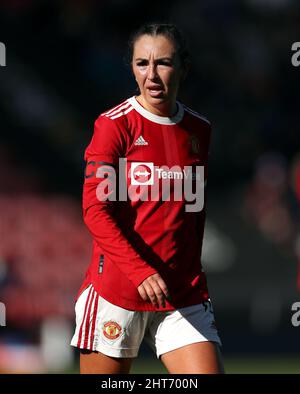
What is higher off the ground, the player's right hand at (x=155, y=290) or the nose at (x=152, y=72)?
the nose at (x=152, y=72)

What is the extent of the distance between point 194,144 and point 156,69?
0.42 metres

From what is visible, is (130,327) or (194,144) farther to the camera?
(194,144)

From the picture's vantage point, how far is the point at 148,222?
4293mm

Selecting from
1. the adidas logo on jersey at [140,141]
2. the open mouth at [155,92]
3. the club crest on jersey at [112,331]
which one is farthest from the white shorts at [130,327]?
the open mouth at [155,92]

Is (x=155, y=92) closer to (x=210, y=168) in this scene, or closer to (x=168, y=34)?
(x=168, y=34)

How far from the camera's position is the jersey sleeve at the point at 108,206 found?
4113 millimetres

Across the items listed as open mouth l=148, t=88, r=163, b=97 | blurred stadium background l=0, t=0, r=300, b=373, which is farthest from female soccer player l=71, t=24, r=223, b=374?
blurred stadium background l=0, t=0, r=300, b=373

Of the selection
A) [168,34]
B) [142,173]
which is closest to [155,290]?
[142,173]

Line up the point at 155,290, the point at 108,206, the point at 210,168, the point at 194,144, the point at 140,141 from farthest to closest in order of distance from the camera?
1. the point at 210,168
2. the point at 194,144
3. the point at 140,141
4. the point at 108,206
5. the point at 155,290

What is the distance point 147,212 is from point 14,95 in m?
6.44

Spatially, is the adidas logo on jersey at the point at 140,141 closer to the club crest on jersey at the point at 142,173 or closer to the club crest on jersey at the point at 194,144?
the club crest on jersey at the point at 142,173

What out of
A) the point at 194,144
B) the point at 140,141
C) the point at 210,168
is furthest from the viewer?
the point at 210,168

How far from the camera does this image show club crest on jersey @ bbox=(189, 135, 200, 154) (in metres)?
4.44

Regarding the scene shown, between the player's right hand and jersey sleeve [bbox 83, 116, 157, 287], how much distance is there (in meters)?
0.03
